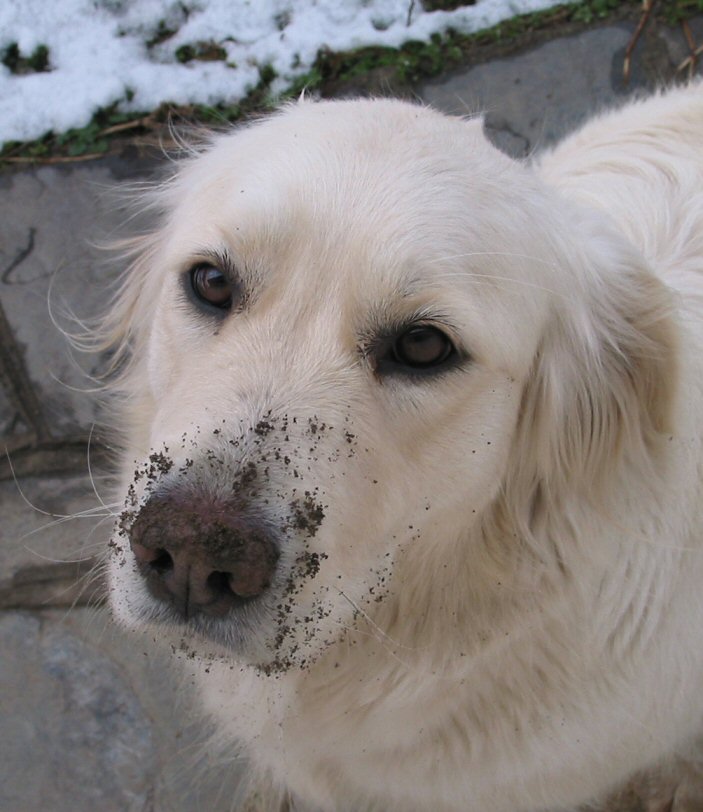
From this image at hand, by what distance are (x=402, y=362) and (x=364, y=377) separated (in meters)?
0.09

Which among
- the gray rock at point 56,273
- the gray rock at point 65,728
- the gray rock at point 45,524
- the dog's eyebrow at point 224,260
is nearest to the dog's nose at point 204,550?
the dog's eyebrow at point 224,260

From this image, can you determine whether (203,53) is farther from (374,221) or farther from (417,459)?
(417,459)

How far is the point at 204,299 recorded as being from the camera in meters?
1.95

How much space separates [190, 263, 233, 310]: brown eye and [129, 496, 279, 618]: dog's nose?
1.81ft

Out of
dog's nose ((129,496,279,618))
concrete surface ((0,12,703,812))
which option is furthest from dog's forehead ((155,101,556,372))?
concrete surface ((0,12,703,812))

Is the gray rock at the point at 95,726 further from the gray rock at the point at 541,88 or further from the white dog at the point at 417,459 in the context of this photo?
the gray rock at the point at 541,88

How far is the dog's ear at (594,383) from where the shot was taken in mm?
2035

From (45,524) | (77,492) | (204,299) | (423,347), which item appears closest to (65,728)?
(45,524)

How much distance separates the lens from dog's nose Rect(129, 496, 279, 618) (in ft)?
4.88

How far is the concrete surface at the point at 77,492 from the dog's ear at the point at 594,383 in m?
1.26

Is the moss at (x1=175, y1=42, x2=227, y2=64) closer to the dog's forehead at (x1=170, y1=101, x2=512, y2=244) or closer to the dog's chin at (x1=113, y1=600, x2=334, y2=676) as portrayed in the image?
the dog's forehead at (x1=170, y1=101, x2=512, y2=244)

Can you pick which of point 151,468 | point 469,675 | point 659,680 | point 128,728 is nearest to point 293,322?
point 151,468

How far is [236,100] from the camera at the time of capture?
4.09 metres

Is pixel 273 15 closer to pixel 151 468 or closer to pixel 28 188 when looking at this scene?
pixel 28 188
